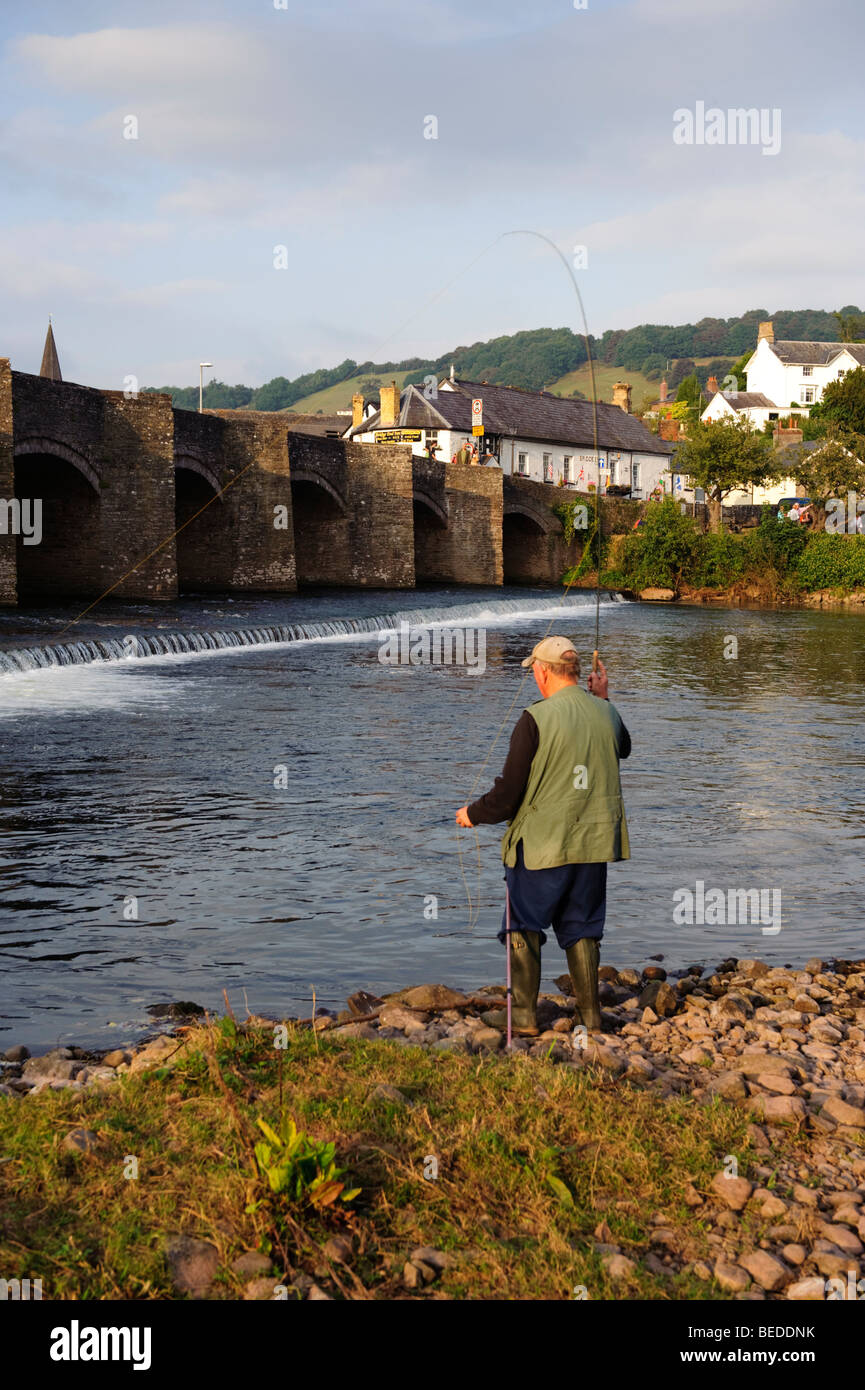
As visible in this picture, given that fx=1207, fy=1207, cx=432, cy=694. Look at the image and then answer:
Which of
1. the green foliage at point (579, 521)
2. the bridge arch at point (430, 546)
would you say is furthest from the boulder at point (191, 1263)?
the green foliage at point (579, 521)

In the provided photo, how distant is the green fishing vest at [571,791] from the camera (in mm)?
5781

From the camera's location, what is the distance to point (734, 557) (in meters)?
51.8

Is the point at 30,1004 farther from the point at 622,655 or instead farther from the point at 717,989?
the point at 622,655

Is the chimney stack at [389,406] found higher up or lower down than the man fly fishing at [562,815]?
higher up

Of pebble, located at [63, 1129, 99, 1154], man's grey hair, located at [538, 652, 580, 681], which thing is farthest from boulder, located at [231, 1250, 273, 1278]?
man's grey hair, located at [538, 652, 580, 681]

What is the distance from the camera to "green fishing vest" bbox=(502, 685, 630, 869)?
5.78 meters

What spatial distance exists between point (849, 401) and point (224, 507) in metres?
42.1

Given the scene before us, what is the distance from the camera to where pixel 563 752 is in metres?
5.79

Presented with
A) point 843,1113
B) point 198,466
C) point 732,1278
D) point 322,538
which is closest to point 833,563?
point 322,538

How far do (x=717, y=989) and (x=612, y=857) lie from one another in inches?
63.3

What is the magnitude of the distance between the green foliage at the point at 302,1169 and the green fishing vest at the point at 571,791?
86.0 inches

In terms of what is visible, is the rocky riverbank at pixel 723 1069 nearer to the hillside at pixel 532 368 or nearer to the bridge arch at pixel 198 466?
the bridge arch at pixel 198 466

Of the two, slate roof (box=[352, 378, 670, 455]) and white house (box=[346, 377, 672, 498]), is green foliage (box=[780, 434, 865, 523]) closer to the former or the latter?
white house (box=[346, 377, 672, 498])

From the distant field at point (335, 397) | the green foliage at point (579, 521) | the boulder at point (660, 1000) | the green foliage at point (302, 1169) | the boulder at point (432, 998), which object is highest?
the distant field at point (335, 397)
